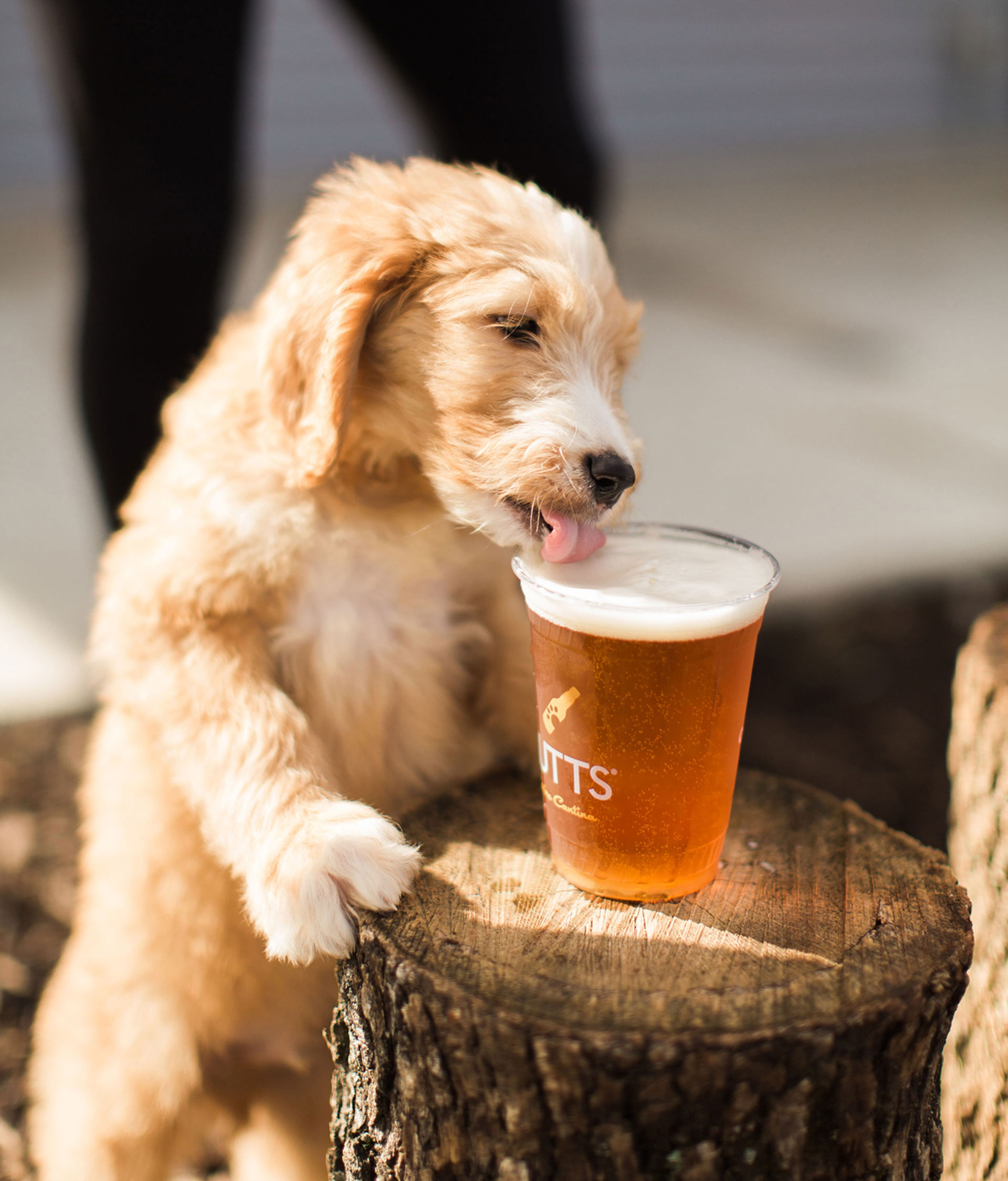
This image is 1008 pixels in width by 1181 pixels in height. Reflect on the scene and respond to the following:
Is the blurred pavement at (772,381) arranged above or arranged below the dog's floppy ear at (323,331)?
below

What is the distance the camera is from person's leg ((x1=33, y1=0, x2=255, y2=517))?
1.87m

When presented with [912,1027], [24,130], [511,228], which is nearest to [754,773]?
[912,1027]

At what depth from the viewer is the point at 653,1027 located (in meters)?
1.09

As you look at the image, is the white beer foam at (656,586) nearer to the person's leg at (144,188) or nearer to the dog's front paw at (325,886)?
the dog's front paw at (325,886)

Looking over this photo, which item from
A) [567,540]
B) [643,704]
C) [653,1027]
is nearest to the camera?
[653,1027]

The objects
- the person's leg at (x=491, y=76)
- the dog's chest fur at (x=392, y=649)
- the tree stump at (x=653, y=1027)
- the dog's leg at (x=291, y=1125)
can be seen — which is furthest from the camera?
the person's leg at (x=491, y=76)

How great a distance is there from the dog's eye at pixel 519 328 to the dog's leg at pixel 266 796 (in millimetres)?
527

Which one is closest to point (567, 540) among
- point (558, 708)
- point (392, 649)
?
point (558, 708)

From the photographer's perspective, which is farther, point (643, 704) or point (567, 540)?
point (567, 540)

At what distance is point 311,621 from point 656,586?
0.51 meters

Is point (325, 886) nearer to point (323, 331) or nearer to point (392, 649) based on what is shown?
point (392, 649)

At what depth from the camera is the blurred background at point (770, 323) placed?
3273 mm

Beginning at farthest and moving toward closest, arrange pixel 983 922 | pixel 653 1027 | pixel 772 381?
pixel 772 381
pixel 983 922
pixel 653 1027

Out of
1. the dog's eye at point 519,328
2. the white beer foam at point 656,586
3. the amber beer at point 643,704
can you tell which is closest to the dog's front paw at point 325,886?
the amber beer at point 643,704
